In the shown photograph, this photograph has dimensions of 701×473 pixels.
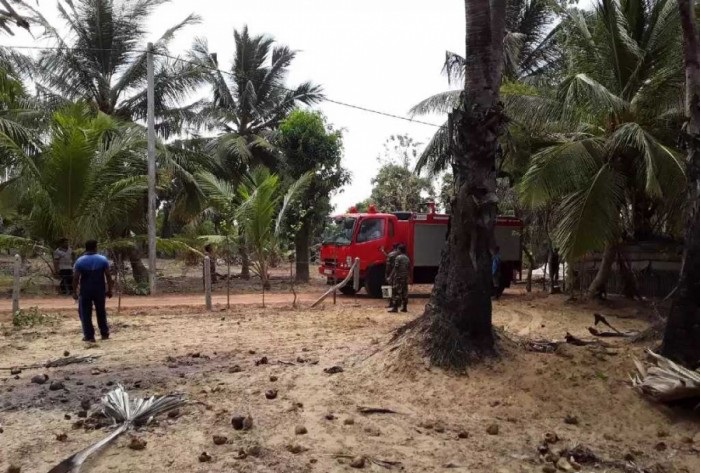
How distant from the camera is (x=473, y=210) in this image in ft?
22.5

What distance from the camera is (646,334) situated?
752 centimetres

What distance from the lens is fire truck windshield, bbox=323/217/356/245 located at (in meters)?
17.1

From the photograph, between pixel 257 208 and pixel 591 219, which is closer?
pixel 591 219

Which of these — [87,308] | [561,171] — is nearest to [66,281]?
[87,308]

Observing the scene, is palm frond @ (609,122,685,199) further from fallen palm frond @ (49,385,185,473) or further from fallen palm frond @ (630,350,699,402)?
fallen palm frond @ (49,385,185,473)

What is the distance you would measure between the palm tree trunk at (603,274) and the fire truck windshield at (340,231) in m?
6.03

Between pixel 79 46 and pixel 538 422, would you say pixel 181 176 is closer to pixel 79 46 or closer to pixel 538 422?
pixel 79 46

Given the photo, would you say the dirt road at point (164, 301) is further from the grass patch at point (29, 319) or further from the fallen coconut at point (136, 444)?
the fallen coconut at point (136, 444)

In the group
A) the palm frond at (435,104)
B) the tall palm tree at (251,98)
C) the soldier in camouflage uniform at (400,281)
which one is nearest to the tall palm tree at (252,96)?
the tall palm tree at (251,98)

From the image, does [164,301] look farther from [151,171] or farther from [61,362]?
[61,362]

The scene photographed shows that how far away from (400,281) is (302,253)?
11.1 metres

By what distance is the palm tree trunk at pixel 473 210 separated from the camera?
6.79m

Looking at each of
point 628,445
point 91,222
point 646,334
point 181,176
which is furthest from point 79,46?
point 628,445

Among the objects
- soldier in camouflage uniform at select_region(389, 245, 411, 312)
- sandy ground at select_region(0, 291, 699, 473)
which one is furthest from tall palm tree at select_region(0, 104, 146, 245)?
soldier in camouflage uniform at select_region(389, 245, 411, 312)
